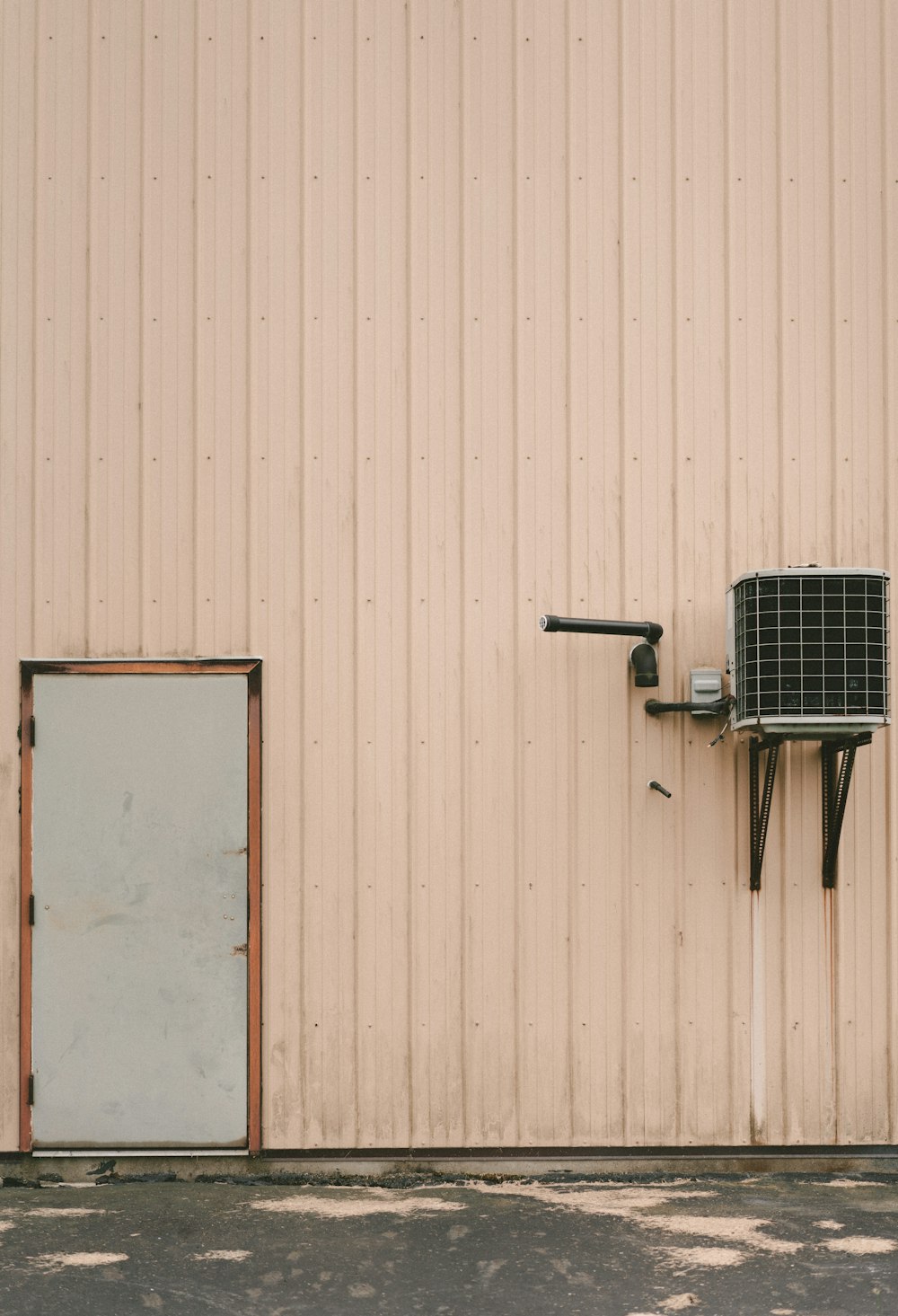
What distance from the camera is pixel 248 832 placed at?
13.9ft

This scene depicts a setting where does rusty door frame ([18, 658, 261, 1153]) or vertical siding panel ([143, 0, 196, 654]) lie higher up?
vertical siding panel ([143, 0, 196, 654])

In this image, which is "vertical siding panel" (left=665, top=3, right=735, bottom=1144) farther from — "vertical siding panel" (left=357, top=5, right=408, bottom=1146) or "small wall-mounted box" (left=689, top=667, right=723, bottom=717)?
"vertical siding panel" (left=357, top=5, right=408, bottom=1146)

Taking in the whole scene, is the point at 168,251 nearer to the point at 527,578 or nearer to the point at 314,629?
the point at 314,629

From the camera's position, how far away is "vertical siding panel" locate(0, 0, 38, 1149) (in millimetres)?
4273

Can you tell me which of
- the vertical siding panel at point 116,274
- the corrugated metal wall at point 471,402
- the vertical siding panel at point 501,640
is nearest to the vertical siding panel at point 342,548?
the corrugated metal wall at point 471,402

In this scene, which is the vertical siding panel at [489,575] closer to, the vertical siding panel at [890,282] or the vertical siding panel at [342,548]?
the vertical siding panel at [342,548]

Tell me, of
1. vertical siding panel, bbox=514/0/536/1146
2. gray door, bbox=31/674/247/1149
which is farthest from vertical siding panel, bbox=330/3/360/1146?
vertical siding panel, bbox=514/0/536/1146

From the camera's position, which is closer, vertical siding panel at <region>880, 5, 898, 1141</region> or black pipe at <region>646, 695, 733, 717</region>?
black pipe at <region>646, 695, 733, 717</region>

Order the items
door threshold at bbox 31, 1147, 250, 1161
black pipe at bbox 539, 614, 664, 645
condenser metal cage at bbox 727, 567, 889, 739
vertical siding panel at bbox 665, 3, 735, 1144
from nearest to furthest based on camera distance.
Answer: condenser metal cage at bbox 727, 567, 889, 739 → black pipe at bbox 539, 614, 664, 645 → door threshold at bbox 31, 1147, 250, 1161 → vertical siding panel at bbox 665, 3, 735, 1144

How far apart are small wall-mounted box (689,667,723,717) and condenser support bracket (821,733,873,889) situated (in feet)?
1.47

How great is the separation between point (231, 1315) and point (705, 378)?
11.3 feet

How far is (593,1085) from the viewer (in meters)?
4.20

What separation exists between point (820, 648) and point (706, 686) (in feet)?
1.59

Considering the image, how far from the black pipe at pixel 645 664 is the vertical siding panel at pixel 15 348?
7.39ft
